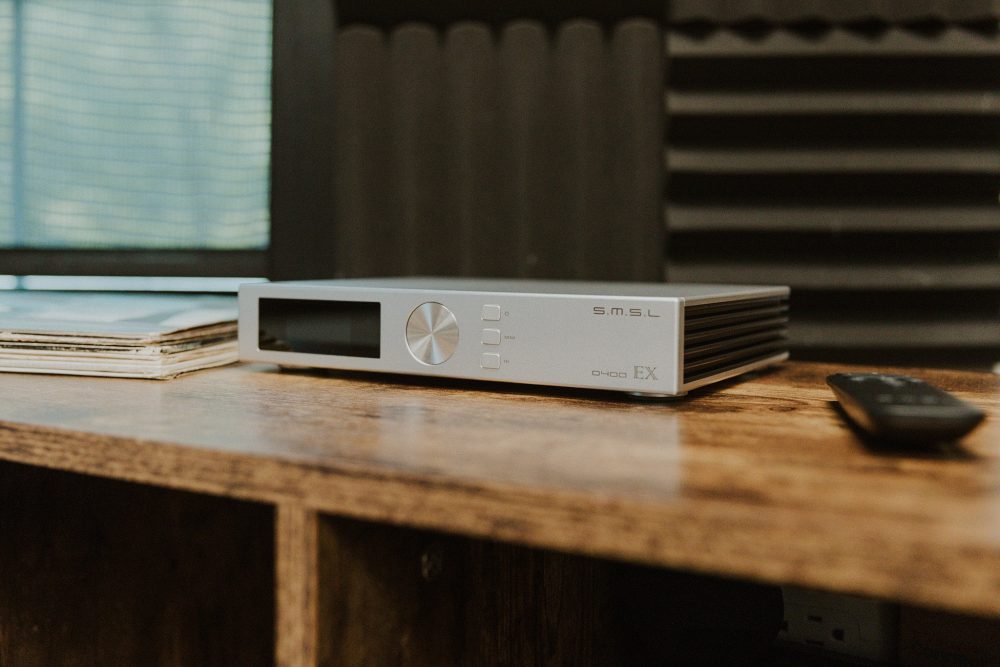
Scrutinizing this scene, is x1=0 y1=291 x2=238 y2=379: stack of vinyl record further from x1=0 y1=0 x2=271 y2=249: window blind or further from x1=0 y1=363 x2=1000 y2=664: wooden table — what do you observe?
x1=0 y1=0 x2=271 y2=249: window blind

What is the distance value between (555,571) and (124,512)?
0.42m

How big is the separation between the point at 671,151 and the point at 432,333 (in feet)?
1.96

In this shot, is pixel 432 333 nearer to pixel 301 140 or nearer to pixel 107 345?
pixel 107 345

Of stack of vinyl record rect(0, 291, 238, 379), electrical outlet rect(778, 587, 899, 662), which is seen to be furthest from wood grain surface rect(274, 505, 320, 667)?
electrical outlet rect(778, 587, 899, 662)

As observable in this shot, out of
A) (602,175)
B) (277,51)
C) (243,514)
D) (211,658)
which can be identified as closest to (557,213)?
(602,175)

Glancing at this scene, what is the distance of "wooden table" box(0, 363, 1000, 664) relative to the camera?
1.21 ft

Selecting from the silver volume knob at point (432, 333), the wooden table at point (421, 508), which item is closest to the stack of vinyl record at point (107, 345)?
the wooden table at point (421, 508)

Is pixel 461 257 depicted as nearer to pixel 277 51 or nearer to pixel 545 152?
pixel 545 152

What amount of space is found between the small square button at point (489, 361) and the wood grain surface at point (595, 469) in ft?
0.09

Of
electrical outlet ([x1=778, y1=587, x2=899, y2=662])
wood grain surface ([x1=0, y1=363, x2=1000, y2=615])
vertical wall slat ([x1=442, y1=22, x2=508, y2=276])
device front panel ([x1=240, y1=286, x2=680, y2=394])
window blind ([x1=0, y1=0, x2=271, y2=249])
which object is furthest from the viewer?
window blind ([x1=0, y1=0, x2=271, y2=249])

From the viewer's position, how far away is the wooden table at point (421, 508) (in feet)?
1.21

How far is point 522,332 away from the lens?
67 cm

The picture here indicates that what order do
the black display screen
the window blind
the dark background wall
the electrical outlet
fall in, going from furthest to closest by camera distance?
1. the window blind
2. the dark background wall
3. the electrical outlet
4. the black display screen

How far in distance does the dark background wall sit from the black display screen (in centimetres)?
48
